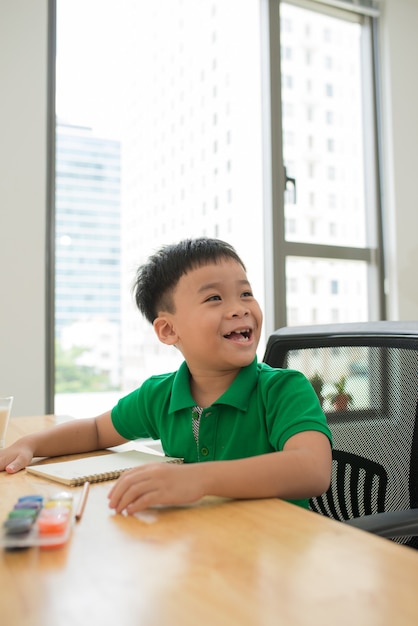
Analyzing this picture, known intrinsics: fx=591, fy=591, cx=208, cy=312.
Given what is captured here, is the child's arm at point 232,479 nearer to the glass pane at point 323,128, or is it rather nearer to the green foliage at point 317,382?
the green foliage at point 317,382

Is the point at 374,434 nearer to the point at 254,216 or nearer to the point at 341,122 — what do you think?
the point at 254,216

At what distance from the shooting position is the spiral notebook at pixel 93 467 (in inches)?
30.2

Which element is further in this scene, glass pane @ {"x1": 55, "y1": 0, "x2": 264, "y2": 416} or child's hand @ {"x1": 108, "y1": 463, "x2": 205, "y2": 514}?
glass pane @ {"x1": 55, "y1": 0, "x2": 264, "y2": 416}

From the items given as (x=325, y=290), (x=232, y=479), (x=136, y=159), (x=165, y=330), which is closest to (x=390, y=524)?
(x=232, y=479)

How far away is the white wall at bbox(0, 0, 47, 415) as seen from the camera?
90.1 inches

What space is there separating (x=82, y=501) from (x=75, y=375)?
192cm

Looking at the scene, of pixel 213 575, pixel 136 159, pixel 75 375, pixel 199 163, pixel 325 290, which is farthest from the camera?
pixel 325 290

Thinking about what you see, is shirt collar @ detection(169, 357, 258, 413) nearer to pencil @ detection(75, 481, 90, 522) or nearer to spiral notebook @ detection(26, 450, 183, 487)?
spiral notebook @ detection(26, 450, 183, 487)

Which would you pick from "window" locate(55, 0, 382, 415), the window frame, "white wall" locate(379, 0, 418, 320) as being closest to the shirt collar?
"window" locate(55, 0, 382, 415)

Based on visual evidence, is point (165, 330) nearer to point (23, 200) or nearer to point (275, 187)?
point (23, 200)

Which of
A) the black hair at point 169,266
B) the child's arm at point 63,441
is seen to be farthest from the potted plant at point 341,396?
the child's arm at point 63,441

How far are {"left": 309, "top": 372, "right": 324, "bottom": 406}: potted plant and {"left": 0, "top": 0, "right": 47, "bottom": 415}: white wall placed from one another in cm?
148

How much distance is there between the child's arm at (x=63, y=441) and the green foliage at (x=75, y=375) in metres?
1.47

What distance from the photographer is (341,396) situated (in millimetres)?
1067
